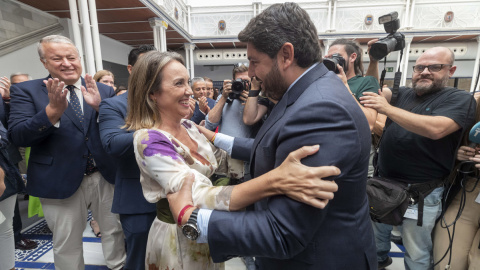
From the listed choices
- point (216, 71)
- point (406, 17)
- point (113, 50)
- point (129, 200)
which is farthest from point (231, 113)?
point (216, 71)

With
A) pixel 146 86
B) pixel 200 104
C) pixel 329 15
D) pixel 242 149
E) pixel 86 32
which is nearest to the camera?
pixel 146 86

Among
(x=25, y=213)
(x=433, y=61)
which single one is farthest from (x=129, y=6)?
(x=433, y=61)

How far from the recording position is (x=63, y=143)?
5.92 feet

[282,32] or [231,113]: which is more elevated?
[282,32]

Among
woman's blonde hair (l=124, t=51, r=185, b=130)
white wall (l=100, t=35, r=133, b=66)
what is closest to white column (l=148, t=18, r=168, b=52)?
white wall (l=100, t=35, r=133, b=66)

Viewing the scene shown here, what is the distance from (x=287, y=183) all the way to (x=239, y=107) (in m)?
1.68

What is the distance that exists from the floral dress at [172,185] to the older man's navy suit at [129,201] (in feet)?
1.27

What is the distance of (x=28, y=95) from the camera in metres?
1.79

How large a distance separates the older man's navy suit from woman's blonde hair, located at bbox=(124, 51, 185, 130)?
1.02ft

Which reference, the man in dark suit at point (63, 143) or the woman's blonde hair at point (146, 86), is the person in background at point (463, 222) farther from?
the man in dark suit at point (63, 143)

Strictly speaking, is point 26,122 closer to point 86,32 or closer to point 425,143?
point 425,143

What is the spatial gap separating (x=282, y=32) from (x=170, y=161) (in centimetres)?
66

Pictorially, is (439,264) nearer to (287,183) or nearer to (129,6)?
(287,183)

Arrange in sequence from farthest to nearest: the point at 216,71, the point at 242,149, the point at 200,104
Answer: the point at 216,71 < the point at 200,104 < the point at 242,149
